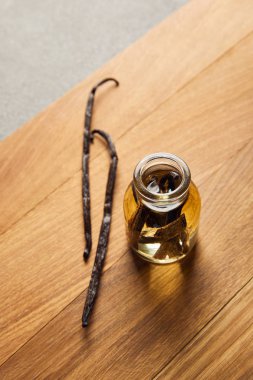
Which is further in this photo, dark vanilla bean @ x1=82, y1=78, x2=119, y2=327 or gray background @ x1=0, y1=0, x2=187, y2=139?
gray background @ x1=0, y1=0, x2=187, y2=139

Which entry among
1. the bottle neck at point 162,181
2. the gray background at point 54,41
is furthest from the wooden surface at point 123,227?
the gray background at point 54,41

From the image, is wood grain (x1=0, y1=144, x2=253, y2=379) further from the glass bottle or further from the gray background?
the gray background

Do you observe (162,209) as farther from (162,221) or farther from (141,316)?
(141,316)

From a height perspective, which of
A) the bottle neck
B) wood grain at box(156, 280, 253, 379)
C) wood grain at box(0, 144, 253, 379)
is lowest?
wood grain at box(156, 280, 253, 379)

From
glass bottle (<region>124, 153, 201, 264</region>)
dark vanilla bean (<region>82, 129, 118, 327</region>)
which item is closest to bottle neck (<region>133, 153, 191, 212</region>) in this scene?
glass bottle (<region>124, 153, 201, 264</region>)

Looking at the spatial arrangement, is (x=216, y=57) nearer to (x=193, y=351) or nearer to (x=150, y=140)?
(x=150, y=140)

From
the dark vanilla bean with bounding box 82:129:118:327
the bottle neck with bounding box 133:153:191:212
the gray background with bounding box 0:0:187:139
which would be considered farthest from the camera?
the gray background with bounding box 0:0:187:139

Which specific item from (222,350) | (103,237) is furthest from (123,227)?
(222,350)

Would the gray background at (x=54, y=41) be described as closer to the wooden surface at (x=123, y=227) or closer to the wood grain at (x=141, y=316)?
the wooden surface at (x=123, y=227)

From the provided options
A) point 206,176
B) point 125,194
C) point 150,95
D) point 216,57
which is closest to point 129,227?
point 125,194
